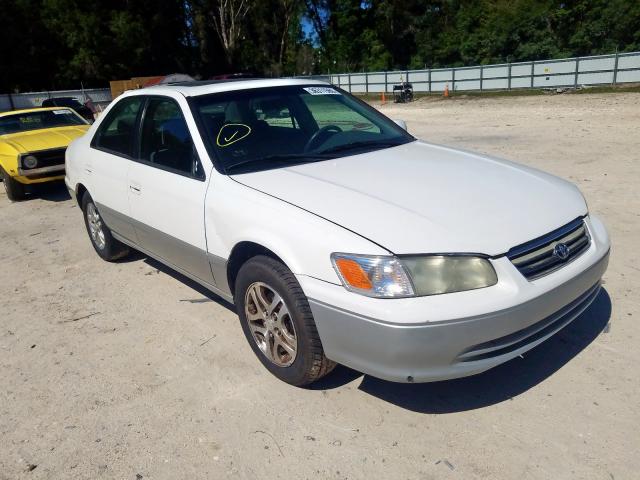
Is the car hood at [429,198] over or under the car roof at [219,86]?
under

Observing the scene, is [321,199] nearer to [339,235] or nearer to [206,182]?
[339,235]

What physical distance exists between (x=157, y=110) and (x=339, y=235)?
221 cm

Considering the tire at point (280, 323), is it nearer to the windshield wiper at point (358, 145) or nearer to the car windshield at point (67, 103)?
the windshield wiper at point (358, 145)

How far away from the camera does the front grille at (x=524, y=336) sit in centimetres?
260

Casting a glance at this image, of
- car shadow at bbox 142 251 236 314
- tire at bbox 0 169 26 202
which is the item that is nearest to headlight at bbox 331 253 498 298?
car shadow at bbox 142 251 236 314

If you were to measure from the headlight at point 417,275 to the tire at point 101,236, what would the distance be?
3309mm

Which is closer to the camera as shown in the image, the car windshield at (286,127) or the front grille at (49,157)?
the car windshield at (286,127)

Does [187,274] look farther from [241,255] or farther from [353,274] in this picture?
[353,274]

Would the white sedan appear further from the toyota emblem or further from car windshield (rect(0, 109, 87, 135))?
car windshield (rect(0, 109, 87, 135))

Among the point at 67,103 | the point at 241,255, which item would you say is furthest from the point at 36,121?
the point at 67,103

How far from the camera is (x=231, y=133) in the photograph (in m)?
3.71

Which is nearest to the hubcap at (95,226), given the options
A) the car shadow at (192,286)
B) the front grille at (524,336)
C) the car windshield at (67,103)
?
the car shadow at (192,286)

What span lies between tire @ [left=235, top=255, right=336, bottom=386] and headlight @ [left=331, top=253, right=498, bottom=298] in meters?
0.40

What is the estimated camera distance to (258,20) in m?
55.7
